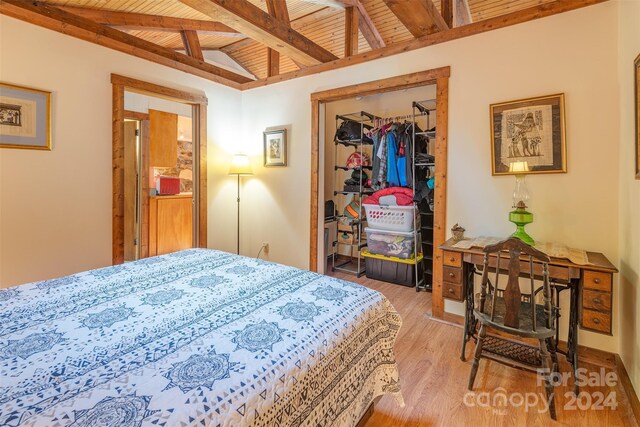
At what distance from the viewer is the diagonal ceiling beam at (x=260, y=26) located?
2.36m

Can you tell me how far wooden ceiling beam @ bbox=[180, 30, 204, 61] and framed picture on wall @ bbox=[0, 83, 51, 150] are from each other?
1.54 m

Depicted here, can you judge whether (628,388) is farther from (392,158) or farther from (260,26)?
(260,26)

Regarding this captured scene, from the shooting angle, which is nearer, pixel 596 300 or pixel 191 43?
pixel 596 300

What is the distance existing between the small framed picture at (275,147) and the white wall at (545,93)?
3.04ft

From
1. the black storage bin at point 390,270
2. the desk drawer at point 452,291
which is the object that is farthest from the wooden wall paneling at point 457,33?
the black storage bin at point 390,270

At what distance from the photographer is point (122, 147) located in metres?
2.95

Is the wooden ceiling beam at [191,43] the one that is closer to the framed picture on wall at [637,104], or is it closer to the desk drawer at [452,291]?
the desk drawer at [452,291]

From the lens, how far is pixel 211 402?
0.80m

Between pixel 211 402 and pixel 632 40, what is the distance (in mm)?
2741

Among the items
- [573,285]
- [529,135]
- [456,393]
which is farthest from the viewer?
[529,135]

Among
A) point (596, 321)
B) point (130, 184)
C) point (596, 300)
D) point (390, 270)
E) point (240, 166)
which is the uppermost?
point (240, 166)

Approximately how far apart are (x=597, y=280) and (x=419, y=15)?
2.18m

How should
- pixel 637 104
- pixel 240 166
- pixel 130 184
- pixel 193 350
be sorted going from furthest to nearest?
pixel 130 184 < pixel 240 166 < pixel 637 104 < pixel 193 350

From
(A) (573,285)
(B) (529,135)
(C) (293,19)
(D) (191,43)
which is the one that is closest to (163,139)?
(D) (191,43)
